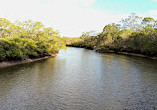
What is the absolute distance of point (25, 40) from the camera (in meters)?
55.5

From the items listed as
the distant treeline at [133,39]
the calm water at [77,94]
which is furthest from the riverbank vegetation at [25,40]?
the distant treeline at [133,39]

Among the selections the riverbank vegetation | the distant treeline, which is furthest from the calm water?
the distant treeline

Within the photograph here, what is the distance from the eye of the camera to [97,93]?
2541 cm

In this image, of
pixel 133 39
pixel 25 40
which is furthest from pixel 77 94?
pixel 133 39

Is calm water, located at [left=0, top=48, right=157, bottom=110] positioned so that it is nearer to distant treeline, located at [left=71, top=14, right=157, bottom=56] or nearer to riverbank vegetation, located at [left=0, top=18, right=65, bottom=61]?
riverbank vegetation, located at [left=0, top=18, right=65, bottom=61]

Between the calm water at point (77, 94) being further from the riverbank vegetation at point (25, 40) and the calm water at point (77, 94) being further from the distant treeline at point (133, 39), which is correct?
the distant treeline at point (133, 39)

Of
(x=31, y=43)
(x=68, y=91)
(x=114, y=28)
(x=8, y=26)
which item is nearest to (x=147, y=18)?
(x=114, y=28)

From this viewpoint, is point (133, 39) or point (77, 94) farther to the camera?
point (133, 39)

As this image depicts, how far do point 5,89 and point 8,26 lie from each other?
31.7 metres

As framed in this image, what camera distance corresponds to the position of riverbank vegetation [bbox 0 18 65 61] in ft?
155

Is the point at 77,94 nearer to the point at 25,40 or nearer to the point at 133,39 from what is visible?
the point at 25,40

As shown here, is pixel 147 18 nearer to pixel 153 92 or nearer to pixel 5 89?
pixel 153 92

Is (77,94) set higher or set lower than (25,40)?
lower

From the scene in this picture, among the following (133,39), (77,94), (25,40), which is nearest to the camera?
(77,94)
